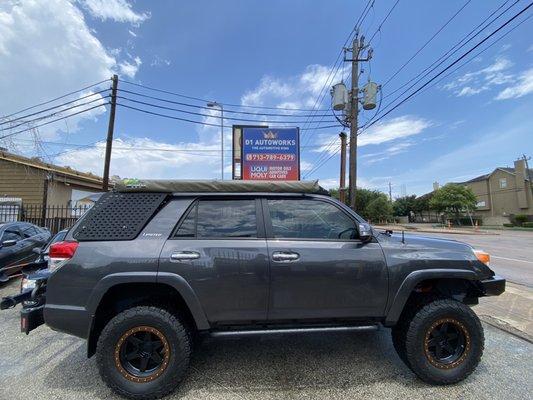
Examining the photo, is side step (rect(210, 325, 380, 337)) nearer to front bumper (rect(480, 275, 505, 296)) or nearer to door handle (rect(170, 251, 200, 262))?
door handle (rect(170, 251, 200, 262))

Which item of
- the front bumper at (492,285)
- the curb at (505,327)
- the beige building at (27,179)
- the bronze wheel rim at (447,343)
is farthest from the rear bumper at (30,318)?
the beige building at (27,179)

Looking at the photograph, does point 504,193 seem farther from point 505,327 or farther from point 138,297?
point 138,297

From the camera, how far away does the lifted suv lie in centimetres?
322

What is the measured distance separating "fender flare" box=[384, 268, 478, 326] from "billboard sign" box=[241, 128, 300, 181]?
29.3 ft

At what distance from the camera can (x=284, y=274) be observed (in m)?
3.36

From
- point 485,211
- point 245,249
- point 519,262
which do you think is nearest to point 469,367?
point 245,249

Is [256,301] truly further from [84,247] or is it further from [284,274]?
[84,247]

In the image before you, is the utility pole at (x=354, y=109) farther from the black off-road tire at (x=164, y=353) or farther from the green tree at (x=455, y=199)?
the green tree at (x=455, y=199)

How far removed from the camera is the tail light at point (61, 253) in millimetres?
3262

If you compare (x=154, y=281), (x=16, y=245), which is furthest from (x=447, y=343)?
(x=16, y=245)

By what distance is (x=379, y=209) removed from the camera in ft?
214

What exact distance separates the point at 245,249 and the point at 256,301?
49 cm

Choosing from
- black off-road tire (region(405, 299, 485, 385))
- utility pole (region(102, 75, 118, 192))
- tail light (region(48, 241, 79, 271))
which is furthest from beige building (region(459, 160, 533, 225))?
tail light (region(48, 241, 79, 271))

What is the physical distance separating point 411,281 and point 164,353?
7.88ft
